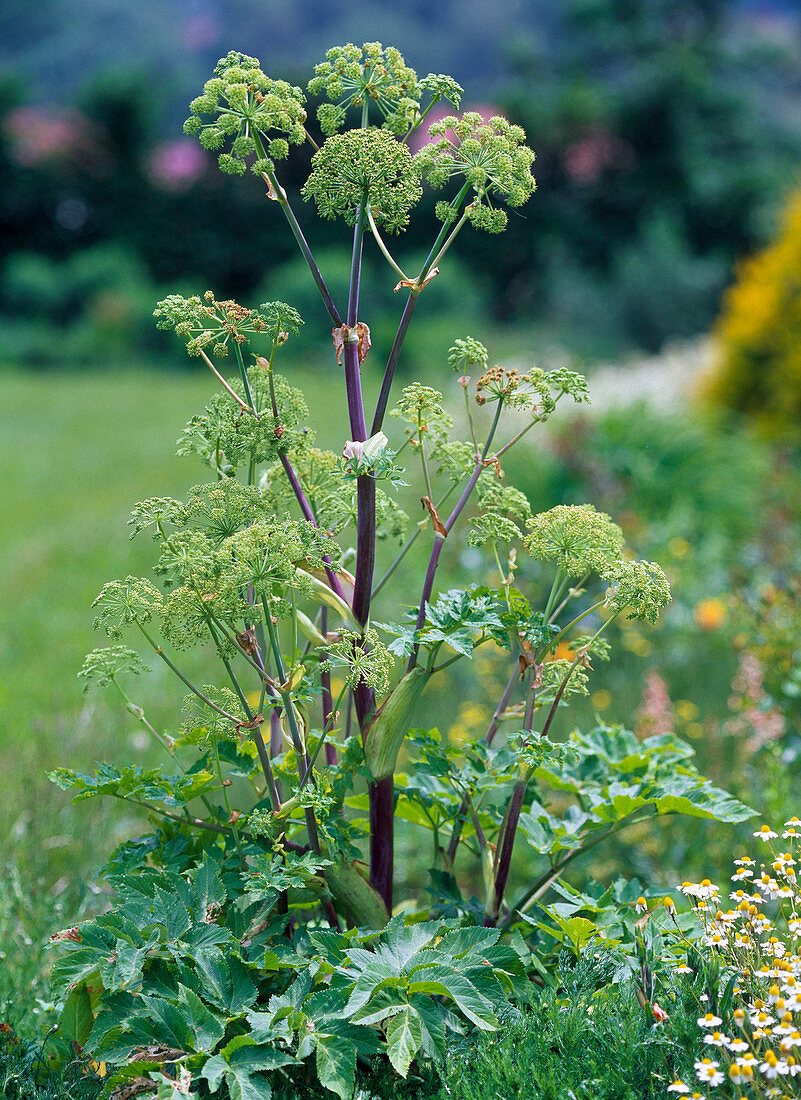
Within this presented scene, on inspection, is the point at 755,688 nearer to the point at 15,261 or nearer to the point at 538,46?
the point at 15,261

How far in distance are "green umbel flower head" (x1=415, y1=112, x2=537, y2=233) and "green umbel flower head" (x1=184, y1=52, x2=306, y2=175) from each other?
0.21 m

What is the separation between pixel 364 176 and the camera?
4.74 feet

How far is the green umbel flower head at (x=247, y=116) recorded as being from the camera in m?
1.46

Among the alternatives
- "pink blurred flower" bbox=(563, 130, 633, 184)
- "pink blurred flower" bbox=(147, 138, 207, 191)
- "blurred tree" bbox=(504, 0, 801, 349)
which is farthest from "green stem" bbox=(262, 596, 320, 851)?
"pink blurred flower" bbox=(563, 130, 633, 184)

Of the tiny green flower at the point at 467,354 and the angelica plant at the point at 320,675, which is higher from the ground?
the tiny green flower at the point at 467,354

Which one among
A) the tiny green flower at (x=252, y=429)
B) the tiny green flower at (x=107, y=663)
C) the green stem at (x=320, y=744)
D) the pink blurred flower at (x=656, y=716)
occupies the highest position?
the tiny green flower at (x=252, y=429)

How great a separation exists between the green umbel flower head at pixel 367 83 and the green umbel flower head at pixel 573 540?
2.24 feet

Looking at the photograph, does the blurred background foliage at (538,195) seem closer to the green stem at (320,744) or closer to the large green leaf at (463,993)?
the green stem at (320,744)

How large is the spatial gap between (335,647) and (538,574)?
9.64 ft

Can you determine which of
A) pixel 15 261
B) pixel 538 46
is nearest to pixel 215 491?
pixel 15 261

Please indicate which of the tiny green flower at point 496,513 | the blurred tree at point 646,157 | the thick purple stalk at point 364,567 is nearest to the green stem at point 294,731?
the thick purple stalk at point 364,567

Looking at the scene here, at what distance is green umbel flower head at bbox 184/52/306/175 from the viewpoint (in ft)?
4.81

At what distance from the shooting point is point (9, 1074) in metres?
1.54

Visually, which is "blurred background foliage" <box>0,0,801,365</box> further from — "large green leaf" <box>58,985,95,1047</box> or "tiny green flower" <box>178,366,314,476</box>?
"large green leaf" <box>58,985,95,1047</box>
